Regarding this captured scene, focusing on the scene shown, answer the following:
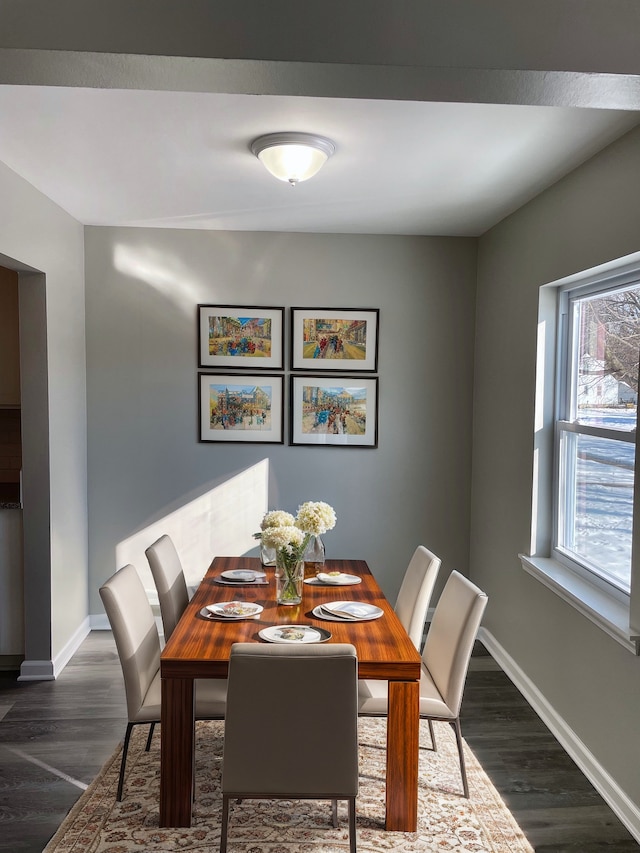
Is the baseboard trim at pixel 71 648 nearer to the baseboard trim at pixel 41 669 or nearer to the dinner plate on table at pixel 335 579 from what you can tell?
the baseboard trim at pixel 41 669

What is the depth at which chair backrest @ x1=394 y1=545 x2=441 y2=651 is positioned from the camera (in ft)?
10.4

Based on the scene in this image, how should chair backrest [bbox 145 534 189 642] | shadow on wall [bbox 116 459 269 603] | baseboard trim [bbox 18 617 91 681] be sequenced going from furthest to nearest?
shadow on wall [bbox 116 459 269 603] → baseboard trim [bbox 18 617 91 681] → chair backrest [bbox 145 534 189 642]

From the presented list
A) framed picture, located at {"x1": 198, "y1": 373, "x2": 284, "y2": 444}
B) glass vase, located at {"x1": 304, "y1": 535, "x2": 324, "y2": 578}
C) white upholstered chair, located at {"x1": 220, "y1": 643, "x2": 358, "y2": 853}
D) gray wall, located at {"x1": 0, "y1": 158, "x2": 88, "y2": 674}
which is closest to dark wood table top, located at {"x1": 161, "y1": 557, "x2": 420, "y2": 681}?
glass vase, located at {"x1": 304, "y1": 535, "x2": 324, "y2": 578}

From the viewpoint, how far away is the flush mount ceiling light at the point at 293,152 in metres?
2.87

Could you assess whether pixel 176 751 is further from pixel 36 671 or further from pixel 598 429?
pixel 598 429

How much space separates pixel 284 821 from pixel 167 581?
1175 mm

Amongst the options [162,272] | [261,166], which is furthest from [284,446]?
[261,166]

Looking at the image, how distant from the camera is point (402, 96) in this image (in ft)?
5.70

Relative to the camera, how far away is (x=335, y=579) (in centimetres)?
342

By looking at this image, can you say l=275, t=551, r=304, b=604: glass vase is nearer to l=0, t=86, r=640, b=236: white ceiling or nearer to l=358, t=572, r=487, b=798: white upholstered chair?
l=358, t=572, r=487, b=798: white upholstered chair

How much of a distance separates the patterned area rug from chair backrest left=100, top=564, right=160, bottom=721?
38 cm

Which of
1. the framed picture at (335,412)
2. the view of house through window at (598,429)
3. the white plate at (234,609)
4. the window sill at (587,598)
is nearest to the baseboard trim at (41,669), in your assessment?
the white plate at (234,609)

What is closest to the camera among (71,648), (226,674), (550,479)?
(226,674)

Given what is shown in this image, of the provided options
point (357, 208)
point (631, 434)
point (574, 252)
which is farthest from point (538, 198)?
→ point (631, 434)
